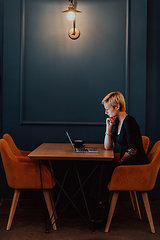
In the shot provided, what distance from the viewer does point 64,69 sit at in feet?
9.86

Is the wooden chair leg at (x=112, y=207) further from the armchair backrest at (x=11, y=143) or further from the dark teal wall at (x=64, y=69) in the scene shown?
the armchair backrest at (x=11, y=143)

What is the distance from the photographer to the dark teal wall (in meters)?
2.98

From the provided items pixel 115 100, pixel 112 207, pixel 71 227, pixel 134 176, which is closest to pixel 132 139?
pixel 134 176

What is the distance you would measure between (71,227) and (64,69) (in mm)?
1945

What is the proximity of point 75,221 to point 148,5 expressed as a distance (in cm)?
291

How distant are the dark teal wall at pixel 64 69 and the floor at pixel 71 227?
2.12ft

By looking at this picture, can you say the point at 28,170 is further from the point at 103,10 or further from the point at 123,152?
the point at 103,10

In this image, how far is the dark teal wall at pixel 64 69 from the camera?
298cm

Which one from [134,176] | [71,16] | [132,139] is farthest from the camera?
[71,16]

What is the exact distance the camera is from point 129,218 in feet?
8.20

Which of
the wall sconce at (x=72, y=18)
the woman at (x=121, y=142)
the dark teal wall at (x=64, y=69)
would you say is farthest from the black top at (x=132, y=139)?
the wall sconce at (x=72, y=18)

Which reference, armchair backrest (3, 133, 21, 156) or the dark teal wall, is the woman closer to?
the dark teal wall

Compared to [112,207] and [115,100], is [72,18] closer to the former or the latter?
[115,100]

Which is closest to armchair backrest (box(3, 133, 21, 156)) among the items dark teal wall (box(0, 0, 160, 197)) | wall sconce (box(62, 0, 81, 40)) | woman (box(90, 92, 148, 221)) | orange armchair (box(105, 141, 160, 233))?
dark teal wall (box(0, 0, 160, 197))
